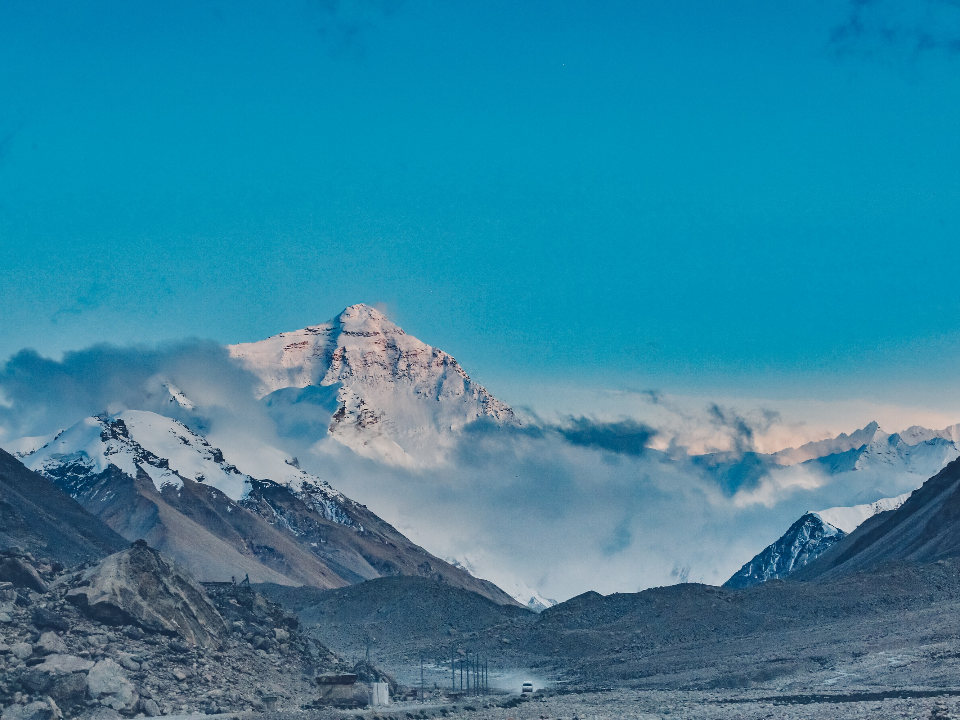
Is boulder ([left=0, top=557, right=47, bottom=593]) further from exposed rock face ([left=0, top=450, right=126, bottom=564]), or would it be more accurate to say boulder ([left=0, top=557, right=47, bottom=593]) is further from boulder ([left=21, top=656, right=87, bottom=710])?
exposed rock face ([left=0, top=450, right=126, bottom=564])

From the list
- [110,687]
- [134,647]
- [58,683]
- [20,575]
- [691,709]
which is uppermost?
[20,575]

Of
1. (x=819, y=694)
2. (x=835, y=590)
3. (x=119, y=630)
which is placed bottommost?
(x=819, y=694)

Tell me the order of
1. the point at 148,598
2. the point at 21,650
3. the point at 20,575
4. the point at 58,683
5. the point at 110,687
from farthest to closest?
the point at 148,598 → the point at 20,575 → the point at 21,650 → the point at 110,687 → the point at 58,683

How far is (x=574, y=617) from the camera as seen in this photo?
14762 centimetres

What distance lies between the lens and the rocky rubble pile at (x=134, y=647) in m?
56.4

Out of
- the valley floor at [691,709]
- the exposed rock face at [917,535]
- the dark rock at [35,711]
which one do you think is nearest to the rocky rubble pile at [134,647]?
the dark rock at [35,711]

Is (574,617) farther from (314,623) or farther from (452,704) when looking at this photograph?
(452,704)

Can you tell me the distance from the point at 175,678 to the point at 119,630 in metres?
5.10

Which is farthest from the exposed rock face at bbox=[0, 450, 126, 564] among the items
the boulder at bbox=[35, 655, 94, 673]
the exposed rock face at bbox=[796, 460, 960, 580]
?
the exposed rock face at bbox=[796, 460, 960, 580]

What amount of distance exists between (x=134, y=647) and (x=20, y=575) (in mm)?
9727

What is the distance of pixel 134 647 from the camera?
64.7 metres

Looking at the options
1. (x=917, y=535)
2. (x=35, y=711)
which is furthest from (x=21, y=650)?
(x=917, y=535)

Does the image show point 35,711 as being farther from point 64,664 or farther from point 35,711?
point 64,664

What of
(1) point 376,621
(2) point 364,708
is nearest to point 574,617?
(1) point 376,621
